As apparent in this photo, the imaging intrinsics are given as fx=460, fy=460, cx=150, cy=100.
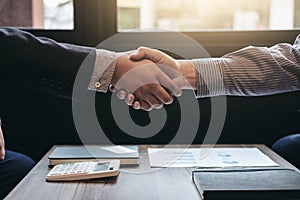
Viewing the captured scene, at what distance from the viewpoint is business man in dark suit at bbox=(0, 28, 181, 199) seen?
1166mm

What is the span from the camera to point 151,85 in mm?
1196

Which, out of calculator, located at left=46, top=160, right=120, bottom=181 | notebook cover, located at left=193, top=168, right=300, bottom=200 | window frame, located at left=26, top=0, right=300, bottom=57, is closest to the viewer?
notebook cover, located at left=193, top=168, right=300, bottom=200

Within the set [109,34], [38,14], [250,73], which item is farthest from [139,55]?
[38,14]

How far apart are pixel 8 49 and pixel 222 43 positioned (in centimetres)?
92

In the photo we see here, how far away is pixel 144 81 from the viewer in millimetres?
1204

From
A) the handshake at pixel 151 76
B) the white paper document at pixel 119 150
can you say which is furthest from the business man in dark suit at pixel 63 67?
the white paper document at pixel 119 150

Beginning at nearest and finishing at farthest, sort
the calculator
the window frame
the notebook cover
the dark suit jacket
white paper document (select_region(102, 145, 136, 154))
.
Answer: the notebook cover, the calculator, the dark suit jacket, white paper document (select_region(102, 145, 136, 154)), the window frame

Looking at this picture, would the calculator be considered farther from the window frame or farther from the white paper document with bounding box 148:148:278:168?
the window frame

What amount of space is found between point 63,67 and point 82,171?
0.28 m

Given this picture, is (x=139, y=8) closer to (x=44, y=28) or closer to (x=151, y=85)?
(x=44, y=28)

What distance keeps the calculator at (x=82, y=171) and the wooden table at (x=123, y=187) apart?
0.05 feet

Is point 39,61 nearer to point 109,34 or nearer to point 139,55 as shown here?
point 139,55

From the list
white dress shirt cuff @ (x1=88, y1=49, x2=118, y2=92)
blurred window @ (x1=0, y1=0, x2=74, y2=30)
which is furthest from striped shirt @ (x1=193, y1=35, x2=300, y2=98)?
blurred window @ (x1=0, y1=0, x2=74, y2=30)

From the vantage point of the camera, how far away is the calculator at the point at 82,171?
1048mm
